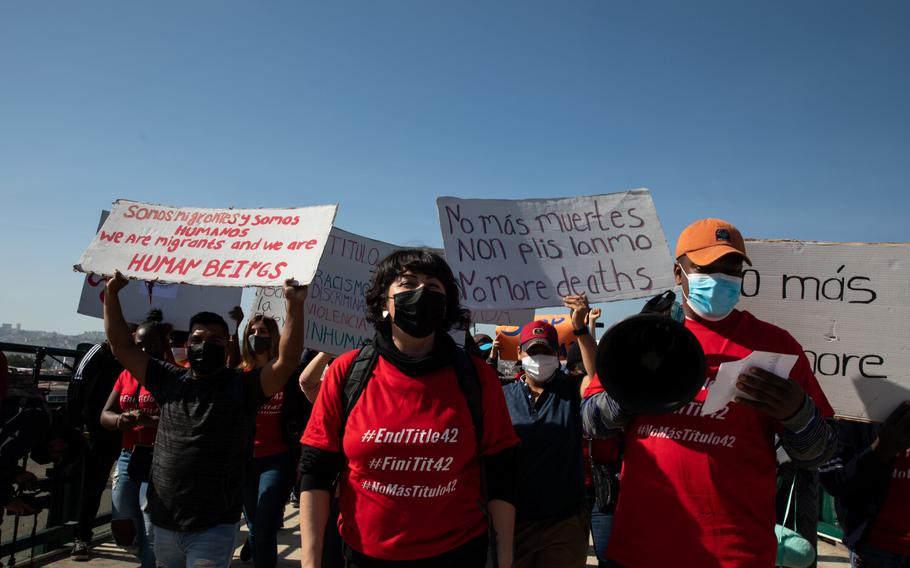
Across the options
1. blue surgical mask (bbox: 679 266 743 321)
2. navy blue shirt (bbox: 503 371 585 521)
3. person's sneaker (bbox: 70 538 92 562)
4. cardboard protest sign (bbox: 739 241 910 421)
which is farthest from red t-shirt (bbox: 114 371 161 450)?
cardboard protest sign (bbox: 739 241 910 421)

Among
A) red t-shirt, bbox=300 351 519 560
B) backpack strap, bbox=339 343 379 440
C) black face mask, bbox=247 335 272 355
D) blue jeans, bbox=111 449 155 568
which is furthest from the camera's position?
black face mask, bbox=247 335 272 355

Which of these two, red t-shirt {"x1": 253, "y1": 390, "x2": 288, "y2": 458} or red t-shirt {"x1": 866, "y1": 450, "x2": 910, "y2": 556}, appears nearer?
red t-shirt {"x1": 866, "y1": 450, "x2": 910, "y2": 556}

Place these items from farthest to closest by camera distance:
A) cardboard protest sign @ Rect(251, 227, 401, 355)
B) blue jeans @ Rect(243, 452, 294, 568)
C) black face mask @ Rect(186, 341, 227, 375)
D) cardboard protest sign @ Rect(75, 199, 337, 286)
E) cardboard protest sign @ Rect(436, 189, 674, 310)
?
cardboard protest sign @ Rect(251, 227, 401, 355)
cardboard protest sign @ Rect(436, 189, 674, 310)
blue jeans @ Rect(243, 452, 294, 568)
cardboard protest sign @ Rect(75, 199, 337, 286)
black face mask @ Rect(186, 341, 227, 375)

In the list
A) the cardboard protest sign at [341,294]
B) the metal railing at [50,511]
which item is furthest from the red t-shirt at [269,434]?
the metal railing at [50,511]

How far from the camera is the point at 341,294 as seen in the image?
5734mm

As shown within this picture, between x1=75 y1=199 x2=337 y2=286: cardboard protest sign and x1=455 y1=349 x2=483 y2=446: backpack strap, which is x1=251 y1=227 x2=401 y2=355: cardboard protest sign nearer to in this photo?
x1=75 y1=199 x2=337 y2=286: cardboard protest sign

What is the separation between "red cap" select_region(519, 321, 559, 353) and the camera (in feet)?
13.6

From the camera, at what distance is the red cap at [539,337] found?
163 inches

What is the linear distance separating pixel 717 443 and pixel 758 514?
261mm

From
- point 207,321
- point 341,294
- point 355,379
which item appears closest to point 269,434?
point 341,294

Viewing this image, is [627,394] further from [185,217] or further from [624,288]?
[185,217]

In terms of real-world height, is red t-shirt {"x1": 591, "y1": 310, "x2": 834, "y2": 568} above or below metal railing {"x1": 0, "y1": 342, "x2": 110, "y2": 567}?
above

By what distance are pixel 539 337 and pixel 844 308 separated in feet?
5.74

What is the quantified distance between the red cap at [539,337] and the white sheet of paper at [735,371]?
2080 mm
